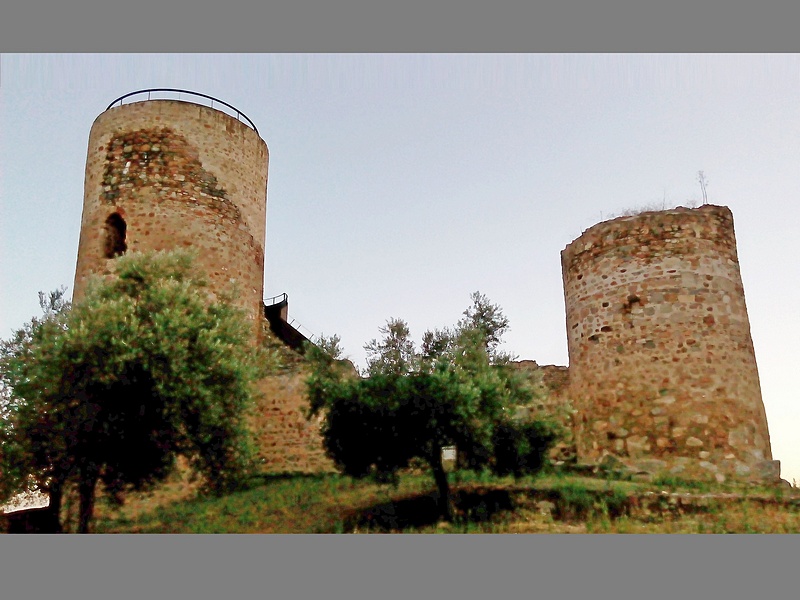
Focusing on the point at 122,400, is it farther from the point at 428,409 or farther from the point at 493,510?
the point at 493,510

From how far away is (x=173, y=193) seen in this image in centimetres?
1312

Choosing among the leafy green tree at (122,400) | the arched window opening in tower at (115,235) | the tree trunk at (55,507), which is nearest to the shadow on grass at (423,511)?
the leafy green tree at (122,400)

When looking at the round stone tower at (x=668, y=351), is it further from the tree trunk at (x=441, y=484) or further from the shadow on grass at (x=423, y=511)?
the tree trunk at (x=441, y=484)

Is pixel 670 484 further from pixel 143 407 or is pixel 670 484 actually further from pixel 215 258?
pixel 215 258

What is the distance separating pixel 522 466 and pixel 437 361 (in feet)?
6.59

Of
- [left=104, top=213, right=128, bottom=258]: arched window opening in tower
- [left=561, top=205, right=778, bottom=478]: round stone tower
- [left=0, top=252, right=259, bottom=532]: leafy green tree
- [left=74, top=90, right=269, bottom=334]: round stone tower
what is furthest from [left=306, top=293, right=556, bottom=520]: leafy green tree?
[left=104, top=213, right=128, bottom=258]: arched window opening in tower

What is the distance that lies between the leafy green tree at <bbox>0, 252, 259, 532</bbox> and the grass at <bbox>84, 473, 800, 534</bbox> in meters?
0.85

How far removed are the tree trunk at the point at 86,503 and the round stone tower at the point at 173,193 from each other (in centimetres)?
410

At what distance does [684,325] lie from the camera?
1177cm

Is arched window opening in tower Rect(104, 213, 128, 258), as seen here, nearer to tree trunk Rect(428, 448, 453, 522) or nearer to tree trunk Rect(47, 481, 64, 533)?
tree trunk Rect(47, 481, 64, 533)

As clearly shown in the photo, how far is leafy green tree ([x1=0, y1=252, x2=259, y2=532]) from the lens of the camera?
9.12 meters

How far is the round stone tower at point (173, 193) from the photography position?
511 inches

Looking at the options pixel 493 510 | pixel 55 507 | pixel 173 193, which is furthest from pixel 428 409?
pixel 173 193

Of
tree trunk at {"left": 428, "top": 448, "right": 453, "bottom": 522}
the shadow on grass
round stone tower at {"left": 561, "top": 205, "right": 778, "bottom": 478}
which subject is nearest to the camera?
tree trunk at {"left": 428, "top": 448, "right": 453, "bottom": 522}
